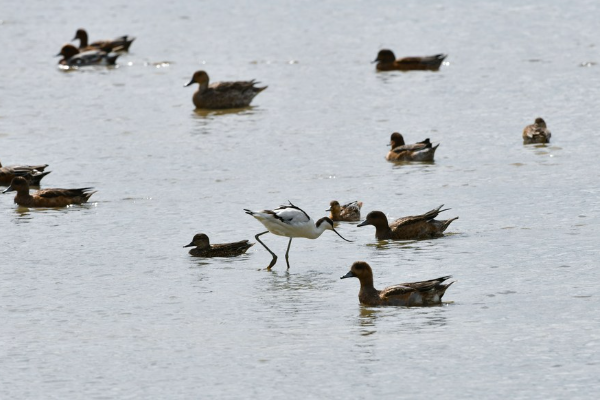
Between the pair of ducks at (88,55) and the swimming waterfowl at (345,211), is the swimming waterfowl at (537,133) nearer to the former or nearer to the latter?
the swimming waterfowl at (345,211)

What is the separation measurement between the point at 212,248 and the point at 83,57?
18.5 meters

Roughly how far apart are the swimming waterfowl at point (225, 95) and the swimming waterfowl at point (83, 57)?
6622 mm

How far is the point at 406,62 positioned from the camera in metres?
28.9

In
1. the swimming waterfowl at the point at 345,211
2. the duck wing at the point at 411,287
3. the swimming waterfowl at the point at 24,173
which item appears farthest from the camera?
the swimming waterfowl at the point at 24,173

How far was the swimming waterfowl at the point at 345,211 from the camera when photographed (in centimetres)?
1542

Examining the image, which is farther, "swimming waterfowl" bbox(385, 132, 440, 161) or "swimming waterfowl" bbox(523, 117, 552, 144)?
"swimming waterfowl" bbox(523, 117, 552, 144)

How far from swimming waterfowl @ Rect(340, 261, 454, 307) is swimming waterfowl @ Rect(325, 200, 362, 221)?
3575 mm

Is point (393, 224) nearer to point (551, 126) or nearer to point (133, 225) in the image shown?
point (133, 225)

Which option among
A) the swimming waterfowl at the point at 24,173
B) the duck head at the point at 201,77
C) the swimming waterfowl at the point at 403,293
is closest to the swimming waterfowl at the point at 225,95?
the duck head at the point at 201,77

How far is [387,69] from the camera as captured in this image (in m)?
29.2

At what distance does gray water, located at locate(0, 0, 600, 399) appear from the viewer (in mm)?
9906

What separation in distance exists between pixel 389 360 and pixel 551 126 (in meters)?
12.5

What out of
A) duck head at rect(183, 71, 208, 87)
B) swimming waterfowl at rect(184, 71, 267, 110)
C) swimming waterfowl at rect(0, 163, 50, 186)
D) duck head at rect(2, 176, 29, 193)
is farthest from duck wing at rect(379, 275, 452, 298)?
duck head at rect(183, 71, 208, 87)

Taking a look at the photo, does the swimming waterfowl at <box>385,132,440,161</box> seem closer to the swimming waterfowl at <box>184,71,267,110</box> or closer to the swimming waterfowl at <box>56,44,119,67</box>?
the swimming waterfowl at <box>184,71,267,110</box>
